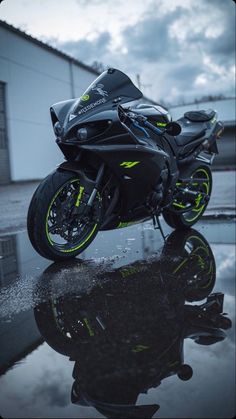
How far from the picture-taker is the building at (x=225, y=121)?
3869 centimetres

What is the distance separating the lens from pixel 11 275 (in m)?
→ 3.21

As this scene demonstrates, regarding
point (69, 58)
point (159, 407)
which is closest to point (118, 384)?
point (159, 407)

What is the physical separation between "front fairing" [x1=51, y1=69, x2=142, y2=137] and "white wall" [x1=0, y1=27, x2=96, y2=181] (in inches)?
648

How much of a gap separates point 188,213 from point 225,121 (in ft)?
123

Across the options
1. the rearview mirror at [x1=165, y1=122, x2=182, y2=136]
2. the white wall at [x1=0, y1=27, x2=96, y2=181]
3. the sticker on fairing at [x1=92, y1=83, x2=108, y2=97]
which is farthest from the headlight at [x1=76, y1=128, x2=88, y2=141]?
the white wall at [x1=0, y1=27, x2=96, y2=181]

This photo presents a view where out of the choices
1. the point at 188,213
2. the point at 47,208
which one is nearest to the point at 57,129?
the point at 47,208

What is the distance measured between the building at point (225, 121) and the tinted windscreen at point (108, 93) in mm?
35073

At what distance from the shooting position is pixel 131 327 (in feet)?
6.58

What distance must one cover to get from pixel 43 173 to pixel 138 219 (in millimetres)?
18762

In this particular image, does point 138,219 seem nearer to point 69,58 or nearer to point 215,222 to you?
point 215,222

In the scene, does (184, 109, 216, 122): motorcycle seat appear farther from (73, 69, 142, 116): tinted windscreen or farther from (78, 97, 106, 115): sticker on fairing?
(78, 97, 106, 115): sticker on fairing

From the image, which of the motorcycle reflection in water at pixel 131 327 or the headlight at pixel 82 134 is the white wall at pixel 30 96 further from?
A: the motorcycle reflection in water at pixel 131 327

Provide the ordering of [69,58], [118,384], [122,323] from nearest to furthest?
[118,384], [122,323], [69,58]

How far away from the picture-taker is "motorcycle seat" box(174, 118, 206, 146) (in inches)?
172
